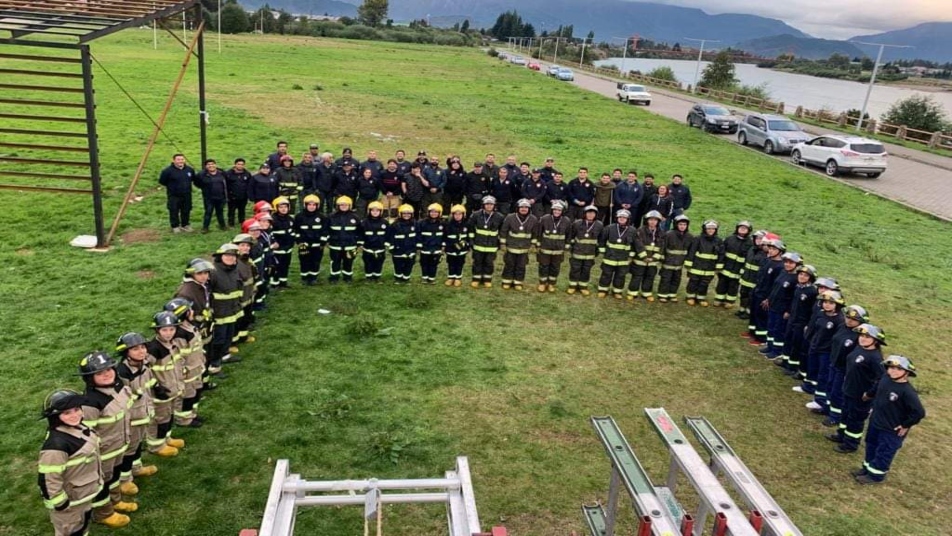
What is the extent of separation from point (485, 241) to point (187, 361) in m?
6.45

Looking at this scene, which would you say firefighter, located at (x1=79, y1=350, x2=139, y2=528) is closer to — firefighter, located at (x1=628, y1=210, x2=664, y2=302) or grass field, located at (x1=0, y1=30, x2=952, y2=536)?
grass field, located at (x1=0, y1=30, x2=952, y2=536)

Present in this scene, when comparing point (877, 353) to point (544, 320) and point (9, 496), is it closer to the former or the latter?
point (544, 320)

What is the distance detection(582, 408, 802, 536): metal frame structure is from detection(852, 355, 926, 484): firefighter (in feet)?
12.6

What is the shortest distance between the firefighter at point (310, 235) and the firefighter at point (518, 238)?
350 cm

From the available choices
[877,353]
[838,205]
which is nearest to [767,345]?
[877,353]

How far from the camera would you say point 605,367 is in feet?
31.7

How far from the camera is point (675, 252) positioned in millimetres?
12102

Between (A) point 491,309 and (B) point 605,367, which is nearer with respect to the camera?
(B) point 605,367

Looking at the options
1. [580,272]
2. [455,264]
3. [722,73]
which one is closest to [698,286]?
[580,272]

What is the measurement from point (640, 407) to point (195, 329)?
5.81 meters

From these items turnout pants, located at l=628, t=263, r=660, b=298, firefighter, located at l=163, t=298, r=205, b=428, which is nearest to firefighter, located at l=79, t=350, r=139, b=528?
firefighter, located at l=163, t=298, r=205, b=428

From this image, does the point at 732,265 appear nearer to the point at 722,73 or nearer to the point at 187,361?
the point at 187,361

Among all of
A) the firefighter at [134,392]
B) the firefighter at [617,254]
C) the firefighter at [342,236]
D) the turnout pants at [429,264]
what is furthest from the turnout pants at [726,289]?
the firefighter at [134,392]

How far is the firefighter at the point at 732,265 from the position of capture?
1183cm
